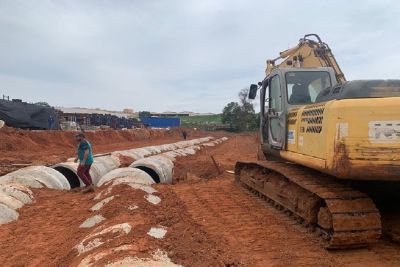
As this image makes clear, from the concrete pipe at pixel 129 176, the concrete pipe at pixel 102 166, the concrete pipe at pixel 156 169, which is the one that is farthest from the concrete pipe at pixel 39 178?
the concrete pipe at pixel 156 169

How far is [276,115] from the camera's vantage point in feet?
27.2

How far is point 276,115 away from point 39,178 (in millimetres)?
5791

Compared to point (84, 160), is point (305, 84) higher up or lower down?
higher up

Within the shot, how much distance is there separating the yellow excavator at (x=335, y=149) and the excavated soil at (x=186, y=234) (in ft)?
1.10

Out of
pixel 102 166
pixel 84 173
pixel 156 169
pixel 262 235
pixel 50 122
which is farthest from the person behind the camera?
pixel 50 122

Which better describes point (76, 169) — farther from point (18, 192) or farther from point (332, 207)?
point (332, 207)

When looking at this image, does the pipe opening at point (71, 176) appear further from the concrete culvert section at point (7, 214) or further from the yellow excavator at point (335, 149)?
the yellow excavator at point (335, 149)

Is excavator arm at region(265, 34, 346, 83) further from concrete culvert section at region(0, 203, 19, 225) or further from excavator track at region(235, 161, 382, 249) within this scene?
concrete culvert section at region(0, 203, 19, 225)

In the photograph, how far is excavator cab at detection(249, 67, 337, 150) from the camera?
7836 millimetres

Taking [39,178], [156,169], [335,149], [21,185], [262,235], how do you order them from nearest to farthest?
[335,149]
[262,235]
[21,185]
[39,178]
[156,169]

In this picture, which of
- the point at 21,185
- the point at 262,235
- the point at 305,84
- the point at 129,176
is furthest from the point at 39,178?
the point at 305,84

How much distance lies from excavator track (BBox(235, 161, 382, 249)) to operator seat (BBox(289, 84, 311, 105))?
3.83ft

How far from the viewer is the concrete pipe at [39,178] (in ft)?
33.6

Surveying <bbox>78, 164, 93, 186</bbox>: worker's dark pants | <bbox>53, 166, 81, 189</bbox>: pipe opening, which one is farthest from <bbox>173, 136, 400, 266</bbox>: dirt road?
<bbox>53, 166, 81, 189</bbox>: pipe opening
